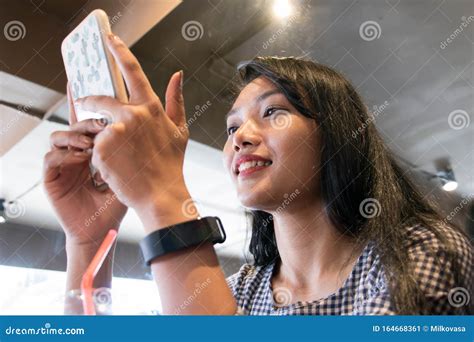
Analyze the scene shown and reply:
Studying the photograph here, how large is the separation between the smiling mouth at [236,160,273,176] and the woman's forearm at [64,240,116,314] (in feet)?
0.61

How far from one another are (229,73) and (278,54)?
0.34 feet

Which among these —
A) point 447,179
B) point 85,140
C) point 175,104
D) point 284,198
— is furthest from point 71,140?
point 447,179

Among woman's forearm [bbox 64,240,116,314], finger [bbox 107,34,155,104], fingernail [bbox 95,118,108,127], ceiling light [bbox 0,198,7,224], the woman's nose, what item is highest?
the woman's nose

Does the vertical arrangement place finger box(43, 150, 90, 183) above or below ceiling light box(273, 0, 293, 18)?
below

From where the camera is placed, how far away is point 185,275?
0.43 meters

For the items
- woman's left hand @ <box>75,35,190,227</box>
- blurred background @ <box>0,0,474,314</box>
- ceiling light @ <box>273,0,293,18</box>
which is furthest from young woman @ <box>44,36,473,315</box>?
ceiling light @ <box>273,0,293,18</box>

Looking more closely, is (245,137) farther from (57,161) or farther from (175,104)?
(57,161)

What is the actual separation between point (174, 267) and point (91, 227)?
19cm

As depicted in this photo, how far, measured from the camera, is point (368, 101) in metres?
0.78

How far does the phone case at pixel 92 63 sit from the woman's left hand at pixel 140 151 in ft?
0.13

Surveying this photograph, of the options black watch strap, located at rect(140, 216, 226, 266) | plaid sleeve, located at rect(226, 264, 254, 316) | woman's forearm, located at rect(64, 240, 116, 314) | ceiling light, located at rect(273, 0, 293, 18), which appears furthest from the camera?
ceiling light, located at rect(273, 0, 293, 18)

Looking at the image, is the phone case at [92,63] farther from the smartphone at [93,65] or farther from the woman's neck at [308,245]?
the woman's neck at [308,245]

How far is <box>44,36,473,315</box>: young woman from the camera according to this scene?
0.45 metres

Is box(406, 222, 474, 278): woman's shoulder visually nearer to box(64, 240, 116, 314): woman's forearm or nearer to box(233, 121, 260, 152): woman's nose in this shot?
box(233, 121, 260, 152): woman's nose
